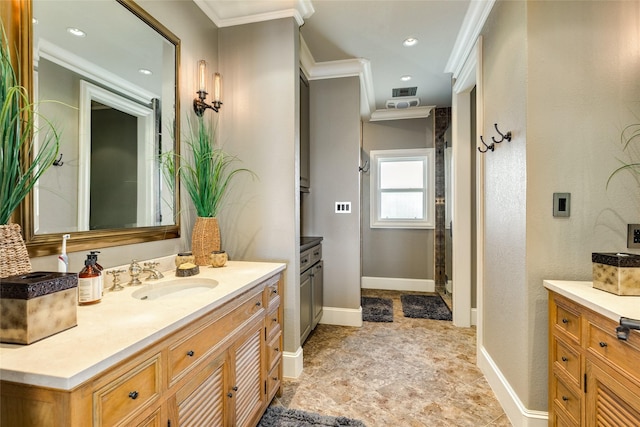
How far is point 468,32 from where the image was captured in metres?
2.41

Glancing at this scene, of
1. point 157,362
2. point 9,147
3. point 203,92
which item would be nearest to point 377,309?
point 203,92

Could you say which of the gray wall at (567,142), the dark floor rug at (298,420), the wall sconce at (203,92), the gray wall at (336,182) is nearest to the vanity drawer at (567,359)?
the gray wall at (567,142)

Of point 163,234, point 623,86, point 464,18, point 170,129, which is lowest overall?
point 163,234

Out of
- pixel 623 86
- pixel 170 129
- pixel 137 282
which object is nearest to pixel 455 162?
pixel 623 86

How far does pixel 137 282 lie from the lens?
1.45 metres

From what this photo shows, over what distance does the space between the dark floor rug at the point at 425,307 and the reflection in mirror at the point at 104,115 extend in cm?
276

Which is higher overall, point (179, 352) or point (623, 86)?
point (623, 86)

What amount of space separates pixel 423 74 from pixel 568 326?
9.00ft

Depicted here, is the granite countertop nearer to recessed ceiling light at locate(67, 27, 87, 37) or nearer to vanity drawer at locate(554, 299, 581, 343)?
vanity drawer at locate(554, 299, 581, 343)

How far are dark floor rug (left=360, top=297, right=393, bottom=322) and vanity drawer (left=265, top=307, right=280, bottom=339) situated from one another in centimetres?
168

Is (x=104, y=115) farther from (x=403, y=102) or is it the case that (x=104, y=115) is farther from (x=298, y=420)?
(x=403, y=102)

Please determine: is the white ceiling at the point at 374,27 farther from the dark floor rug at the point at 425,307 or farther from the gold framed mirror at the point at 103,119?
the dark floor rug at the point at 425,307

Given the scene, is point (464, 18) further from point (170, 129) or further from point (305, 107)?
point (170, 129)

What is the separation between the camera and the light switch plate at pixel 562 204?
1.55 metres
